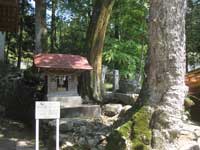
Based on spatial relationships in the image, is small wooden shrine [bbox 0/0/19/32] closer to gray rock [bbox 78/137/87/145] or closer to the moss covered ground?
gray rock [bbox 78/137/87/145]

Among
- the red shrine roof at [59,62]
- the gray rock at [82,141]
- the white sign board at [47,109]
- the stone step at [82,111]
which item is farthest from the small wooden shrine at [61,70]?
the white sign board at [47,109]

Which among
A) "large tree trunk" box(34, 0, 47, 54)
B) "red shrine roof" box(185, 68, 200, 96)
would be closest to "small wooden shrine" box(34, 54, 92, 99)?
"large tree trunk" box(34, 0, 47, 54)

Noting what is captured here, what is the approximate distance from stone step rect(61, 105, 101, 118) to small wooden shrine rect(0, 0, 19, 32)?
9.94 ft

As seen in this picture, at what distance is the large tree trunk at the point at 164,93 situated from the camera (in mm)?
6891

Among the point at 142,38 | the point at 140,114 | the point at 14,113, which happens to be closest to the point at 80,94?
the point at 14,113

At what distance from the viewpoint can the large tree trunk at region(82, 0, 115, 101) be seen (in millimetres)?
12570

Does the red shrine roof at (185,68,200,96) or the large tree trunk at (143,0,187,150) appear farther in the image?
the red shrine roof at (185,68,200,96)

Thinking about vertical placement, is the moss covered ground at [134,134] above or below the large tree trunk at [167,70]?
below

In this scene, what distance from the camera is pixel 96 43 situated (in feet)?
42.0

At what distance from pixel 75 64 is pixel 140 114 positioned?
4698 mm

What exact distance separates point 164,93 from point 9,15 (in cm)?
574

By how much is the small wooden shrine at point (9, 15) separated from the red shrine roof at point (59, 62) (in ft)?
4.14

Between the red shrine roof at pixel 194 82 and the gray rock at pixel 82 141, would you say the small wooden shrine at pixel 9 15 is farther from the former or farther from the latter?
the red shrine roof at pixel 194 82

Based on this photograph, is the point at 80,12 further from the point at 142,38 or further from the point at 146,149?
the point at 146,149
